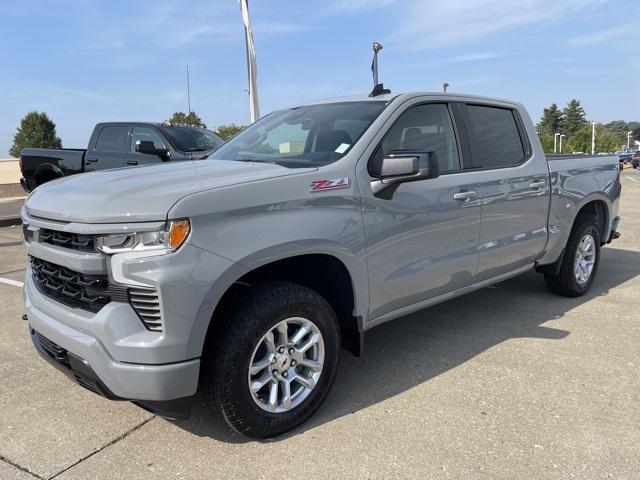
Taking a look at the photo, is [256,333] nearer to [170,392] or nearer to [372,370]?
[170,392]

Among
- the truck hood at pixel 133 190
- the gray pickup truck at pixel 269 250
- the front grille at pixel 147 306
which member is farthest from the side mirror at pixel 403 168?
the front grille at pixel 147 306

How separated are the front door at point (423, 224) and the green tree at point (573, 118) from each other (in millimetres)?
117583

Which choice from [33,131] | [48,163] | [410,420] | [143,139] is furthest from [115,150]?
[33,131]

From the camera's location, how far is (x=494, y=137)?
4.18 meters

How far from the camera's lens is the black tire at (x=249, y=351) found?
99.2 inches

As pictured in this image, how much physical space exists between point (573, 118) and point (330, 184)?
4821 inches

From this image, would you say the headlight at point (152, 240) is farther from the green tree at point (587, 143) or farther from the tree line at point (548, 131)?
the green tree at point (587, 143)

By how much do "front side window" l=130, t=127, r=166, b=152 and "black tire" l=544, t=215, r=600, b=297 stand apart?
6.23 m

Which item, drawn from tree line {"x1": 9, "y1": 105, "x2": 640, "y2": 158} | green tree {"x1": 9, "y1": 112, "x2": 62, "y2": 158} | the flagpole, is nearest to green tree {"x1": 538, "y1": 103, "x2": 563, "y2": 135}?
tree line {"x1": 9, "y1": 105, "x2": 640, "y2": 158}

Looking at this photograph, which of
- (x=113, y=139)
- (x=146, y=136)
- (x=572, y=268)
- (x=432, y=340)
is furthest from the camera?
(x=113, y=139)

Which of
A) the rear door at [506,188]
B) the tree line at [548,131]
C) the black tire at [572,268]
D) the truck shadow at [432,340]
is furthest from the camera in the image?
the tree line at [548,131]

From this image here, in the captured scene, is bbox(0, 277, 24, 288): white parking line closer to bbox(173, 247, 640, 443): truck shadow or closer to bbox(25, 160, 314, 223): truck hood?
bbox(25, 160, 314, 223): truck hood

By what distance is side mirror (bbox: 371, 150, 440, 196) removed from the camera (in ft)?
9.68

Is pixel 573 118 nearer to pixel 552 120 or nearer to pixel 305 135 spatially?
pixel 552 120
